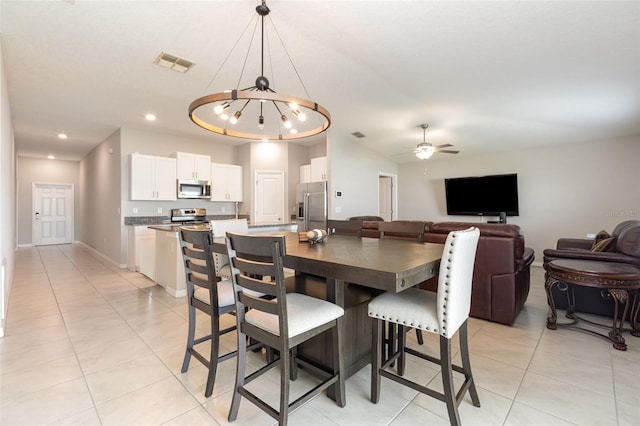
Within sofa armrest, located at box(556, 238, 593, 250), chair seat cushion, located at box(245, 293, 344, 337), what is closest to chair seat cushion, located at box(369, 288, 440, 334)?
chair seat cushion, located at box(245, 293, 344, 337)

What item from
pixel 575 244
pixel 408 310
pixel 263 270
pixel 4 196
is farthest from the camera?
pixel 575 244

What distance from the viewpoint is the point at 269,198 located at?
6.70 metres

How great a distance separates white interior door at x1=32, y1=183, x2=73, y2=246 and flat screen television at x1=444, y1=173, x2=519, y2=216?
11.2 meters

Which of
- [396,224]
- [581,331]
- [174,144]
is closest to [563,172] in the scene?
[581,331]

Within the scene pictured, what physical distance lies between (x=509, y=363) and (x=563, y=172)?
5191mm

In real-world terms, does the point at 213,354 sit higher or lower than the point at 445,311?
lower

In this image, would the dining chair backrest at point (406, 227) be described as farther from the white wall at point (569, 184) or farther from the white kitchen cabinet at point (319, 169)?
the white wall at point (569, 184)

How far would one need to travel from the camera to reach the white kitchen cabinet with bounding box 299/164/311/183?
6.70 meters

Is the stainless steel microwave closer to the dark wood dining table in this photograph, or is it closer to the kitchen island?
the kitchen island

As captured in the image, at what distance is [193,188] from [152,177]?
0.78m

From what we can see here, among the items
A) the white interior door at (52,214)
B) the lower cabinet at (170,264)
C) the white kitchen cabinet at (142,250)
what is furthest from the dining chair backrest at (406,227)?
the white interior door at (52,214)

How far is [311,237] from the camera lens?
222cm

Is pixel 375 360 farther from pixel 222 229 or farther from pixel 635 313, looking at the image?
pixel 635 313

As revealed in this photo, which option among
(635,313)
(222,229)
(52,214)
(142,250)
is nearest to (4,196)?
(142,250)
